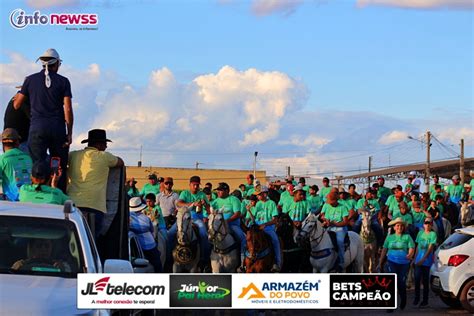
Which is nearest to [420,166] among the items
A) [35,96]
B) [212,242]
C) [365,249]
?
[365,249]

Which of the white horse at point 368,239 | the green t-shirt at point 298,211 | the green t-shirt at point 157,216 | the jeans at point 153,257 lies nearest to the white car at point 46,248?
the jeans at point 153,257

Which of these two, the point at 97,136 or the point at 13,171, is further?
the point at 97,136

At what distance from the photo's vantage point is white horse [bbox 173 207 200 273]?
763 inches

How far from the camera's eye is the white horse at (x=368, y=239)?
24328 millimetres

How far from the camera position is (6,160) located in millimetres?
10812

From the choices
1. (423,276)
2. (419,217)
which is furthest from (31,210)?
(419,217)

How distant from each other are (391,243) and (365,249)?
3810 millimetres

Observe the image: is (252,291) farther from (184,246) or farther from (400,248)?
(400,248)

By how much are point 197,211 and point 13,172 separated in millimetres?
10596

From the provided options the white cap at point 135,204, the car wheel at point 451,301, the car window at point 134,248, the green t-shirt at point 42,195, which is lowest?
the car wheel at point 451,301

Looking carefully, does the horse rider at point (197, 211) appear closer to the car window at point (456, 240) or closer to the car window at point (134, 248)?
the car window at point (456, 240)

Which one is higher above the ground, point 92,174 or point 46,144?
point 46,144

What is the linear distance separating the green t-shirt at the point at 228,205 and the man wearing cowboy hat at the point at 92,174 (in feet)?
28.4

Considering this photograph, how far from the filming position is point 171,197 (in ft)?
71.2
